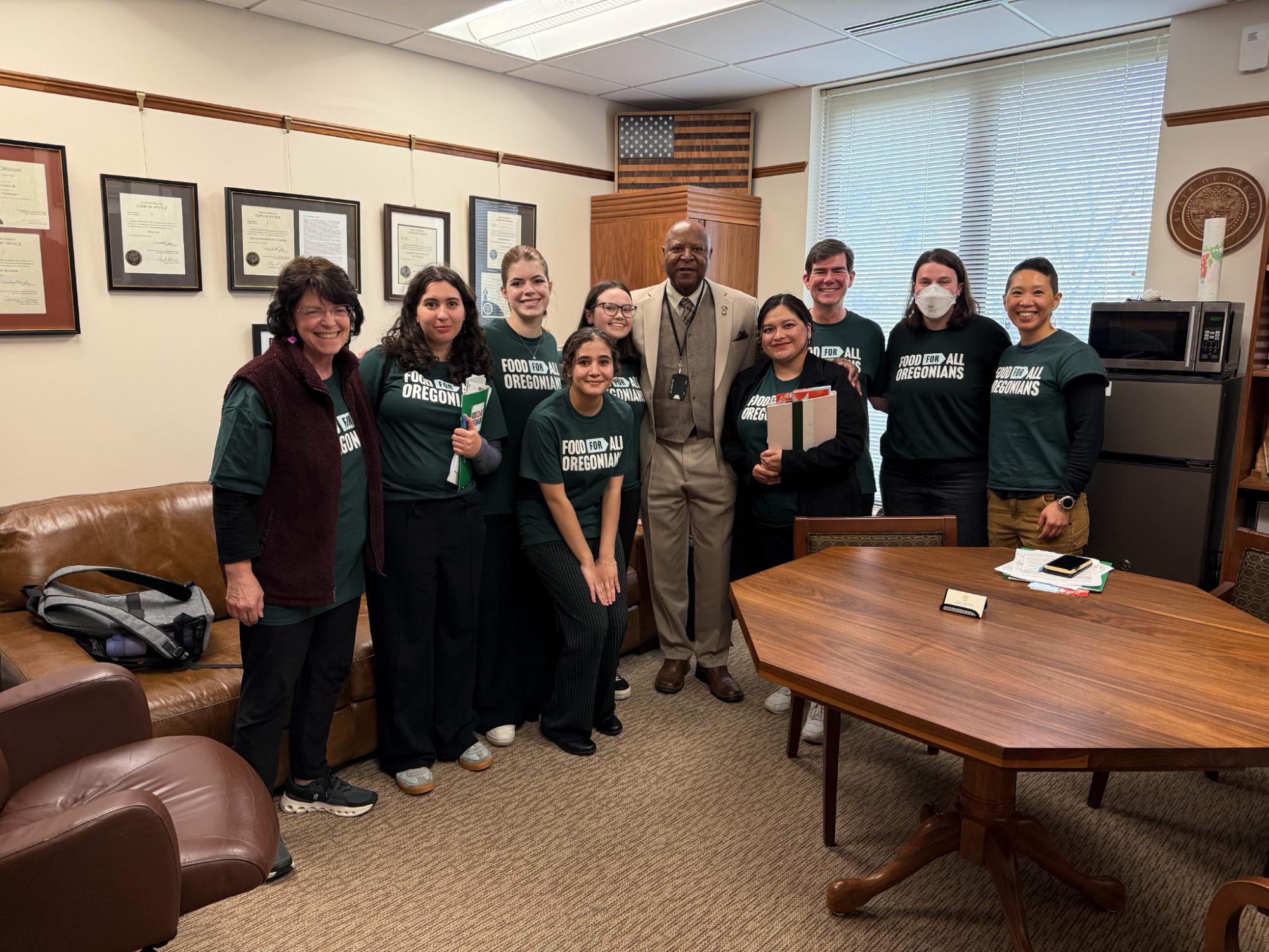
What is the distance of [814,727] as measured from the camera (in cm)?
296

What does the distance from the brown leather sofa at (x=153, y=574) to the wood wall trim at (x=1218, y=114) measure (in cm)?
383

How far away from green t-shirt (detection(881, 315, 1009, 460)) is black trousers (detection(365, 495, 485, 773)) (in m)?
1.55

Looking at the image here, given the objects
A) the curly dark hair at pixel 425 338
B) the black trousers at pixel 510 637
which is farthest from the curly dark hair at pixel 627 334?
the black trousers at pixel 510 637

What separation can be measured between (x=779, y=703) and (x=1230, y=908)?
6.06 ft

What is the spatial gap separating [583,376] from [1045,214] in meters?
2.89

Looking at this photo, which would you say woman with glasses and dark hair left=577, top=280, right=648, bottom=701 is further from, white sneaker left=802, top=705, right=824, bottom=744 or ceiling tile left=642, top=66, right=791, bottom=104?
ceiling tile left=642, top=66, right=791, bottom=104

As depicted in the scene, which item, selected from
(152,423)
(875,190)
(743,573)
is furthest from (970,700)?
(875,190)

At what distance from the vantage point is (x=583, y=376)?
263cm

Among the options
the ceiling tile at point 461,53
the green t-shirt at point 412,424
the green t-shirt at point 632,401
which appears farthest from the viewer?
the ceiling tile at point 461,53

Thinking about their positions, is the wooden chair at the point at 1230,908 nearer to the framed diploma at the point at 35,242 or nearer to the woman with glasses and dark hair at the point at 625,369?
the woman with glasses and dark hair at the point at 625,369

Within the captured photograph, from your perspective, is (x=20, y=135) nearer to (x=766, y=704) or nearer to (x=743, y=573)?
(x=743, y=573)

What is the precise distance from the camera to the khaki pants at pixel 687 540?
3.12m

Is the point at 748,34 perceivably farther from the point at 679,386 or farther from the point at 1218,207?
the point at 1218,207

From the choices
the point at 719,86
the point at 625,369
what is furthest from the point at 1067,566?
the point at 719,86
